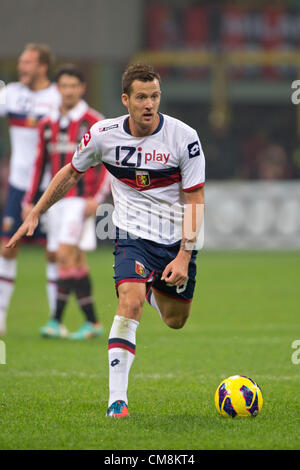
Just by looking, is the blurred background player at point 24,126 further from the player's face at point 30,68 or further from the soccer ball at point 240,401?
the soccer ball at point 240,401

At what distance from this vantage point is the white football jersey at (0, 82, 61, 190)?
1008 cm

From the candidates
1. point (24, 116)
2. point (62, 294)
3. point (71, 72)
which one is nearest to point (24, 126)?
point (24, 116)

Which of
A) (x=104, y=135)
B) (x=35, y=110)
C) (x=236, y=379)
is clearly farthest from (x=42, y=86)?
(x=236, y=379)

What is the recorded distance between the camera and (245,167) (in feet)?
74.9

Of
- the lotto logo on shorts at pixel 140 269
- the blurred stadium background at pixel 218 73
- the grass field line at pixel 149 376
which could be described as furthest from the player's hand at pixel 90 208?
the blurred stadium background at pixel 218 73

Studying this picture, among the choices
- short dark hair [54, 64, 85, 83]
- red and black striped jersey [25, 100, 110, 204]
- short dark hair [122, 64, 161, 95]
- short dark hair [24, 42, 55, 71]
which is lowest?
short dark hair [122, 64, 161, 95]

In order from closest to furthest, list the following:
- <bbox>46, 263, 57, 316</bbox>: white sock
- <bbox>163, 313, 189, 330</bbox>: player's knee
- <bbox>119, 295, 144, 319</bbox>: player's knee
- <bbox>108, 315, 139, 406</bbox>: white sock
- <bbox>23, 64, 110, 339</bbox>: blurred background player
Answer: <bbox>108, 315, 139, 406</bbox>: white sock, <bbox>119, 295, 144, 319</bbox>: player's knee, <bbox>163, 313, 189, 330</bbox>: player's knee, <bbox>23, 64, 110, 339</bbox>: blurred background player, <bbox>46, 263, 57, 316</bbox>: white sock

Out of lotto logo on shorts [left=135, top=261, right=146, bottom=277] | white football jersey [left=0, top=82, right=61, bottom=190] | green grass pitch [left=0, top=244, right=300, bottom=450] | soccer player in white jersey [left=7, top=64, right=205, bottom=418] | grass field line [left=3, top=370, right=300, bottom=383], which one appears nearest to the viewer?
green grass pitch [left=0, top=244, right=300, bottom=450]

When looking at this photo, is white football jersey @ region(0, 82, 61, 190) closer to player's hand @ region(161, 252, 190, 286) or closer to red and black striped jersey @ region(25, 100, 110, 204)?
red and black striped jersey @ region(25, 100, 110, 204)

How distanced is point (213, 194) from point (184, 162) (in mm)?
13759

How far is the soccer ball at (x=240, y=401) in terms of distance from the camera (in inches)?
216

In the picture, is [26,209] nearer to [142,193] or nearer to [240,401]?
[142,193]

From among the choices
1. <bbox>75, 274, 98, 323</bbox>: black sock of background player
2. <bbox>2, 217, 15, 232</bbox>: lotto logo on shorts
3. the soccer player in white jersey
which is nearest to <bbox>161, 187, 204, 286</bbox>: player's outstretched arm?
the soccer player in white jersey

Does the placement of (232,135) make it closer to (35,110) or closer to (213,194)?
(213,194)
